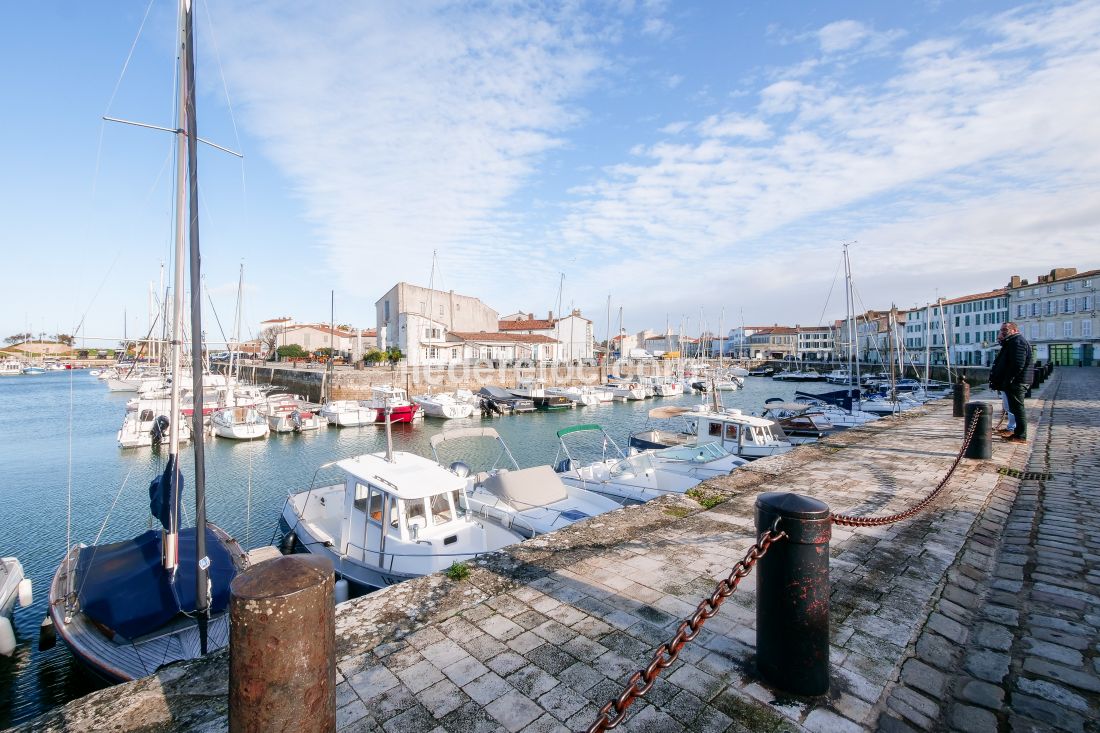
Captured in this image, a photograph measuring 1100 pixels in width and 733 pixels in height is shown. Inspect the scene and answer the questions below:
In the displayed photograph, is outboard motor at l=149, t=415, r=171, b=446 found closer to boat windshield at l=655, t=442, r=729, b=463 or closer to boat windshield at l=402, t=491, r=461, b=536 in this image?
boat windshield at l=402, t=491, r=461, b=536

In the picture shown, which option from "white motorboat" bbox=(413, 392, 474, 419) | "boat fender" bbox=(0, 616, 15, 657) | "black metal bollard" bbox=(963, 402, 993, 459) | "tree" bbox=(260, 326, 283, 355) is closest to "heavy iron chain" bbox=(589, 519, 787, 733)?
"black metal bollard" bbox=(963, 402, 993, 459)

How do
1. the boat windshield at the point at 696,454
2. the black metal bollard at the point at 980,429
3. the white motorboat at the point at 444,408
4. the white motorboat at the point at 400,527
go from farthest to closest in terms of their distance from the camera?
the white motorboat at the point at 444,408 < the boat windshield at the point at 696,454 < the white motorboat at the point at 400,527 < the black metal bollard at the point at 980,429

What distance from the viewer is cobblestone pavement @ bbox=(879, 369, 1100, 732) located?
2779 millimetres

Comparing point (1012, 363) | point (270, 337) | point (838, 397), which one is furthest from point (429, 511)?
point (270, 337)

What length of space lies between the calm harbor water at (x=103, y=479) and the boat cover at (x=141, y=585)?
1.14m

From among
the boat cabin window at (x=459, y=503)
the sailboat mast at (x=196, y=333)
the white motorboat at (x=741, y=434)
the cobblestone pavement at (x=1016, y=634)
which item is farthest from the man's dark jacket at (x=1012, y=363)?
the sailboat mast at (x=196, y=333)

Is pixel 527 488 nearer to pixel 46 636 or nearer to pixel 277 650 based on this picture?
pixel 46 636

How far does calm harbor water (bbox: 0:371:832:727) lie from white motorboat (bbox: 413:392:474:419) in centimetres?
81

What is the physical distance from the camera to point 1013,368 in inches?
367

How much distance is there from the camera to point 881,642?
3295 millimetres

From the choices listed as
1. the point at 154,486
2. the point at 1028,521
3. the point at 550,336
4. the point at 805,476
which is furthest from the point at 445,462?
the point at 550,336

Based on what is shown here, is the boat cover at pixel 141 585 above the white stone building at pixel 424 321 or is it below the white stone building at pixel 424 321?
below

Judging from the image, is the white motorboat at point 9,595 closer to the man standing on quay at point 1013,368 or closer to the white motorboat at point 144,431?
the white motorboat at point 144,431

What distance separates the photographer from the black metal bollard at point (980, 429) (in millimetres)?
8594
